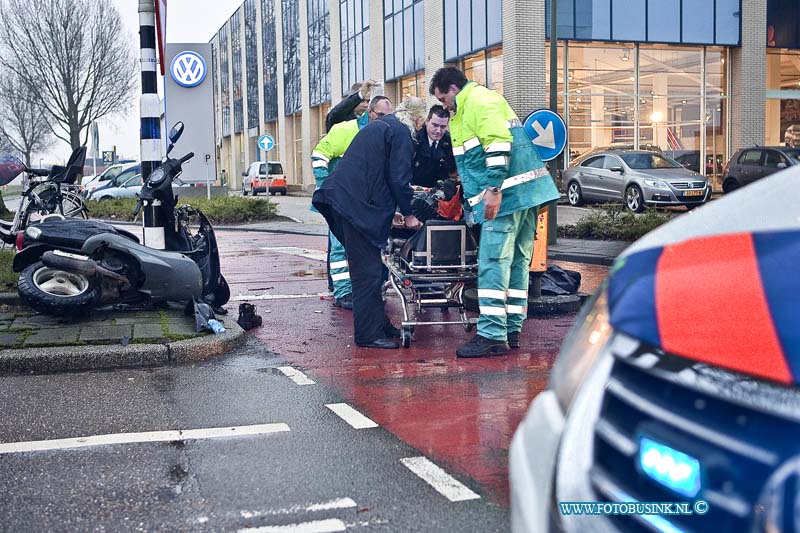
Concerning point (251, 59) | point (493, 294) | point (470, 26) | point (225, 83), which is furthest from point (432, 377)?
point (225, 83)

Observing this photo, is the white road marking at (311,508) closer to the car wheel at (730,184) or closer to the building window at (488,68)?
the car wheel at (730,184)

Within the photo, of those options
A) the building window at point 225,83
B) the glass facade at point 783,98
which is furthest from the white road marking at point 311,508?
the building window at point 225,83

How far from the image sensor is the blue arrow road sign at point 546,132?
33.2ft

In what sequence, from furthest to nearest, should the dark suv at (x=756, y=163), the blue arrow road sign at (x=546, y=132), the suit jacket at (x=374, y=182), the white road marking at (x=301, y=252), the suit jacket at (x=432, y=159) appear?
the dark suv at (x=756, y=163)
the white road marking at (x=301, y=252)
the blue arrow road sign at (x=546, y=132)
the suit jacket at (x=432, y=159)
the suit jacket at (x=374, y=182)

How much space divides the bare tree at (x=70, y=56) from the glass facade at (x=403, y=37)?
14.8 metres

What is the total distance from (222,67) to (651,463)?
3225 inches

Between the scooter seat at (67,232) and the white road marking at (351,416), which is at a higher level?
the scooter seat at (67,232)

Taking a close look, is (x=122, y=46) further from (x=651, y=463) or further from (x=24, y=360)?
(x=651, y=463)

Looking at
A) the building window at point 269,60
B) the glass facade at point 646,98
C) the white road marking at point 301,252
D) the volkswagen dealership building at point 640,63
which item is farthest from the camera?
the building window at point 269,60

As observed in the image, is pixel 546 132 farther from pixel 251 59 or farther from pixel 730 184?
pixel 251 59

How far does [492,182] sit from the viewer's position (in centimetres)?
641

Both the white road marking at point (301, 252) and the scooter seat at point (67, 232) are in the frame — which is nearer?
the scooter seat at point (67, 232)

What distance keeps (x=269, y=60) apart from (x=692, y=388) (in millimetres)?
61685

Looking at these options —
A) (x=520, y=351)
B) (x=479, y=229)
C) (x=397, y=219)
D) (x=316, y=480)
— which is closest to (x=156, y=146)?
(x=397, y=219)
